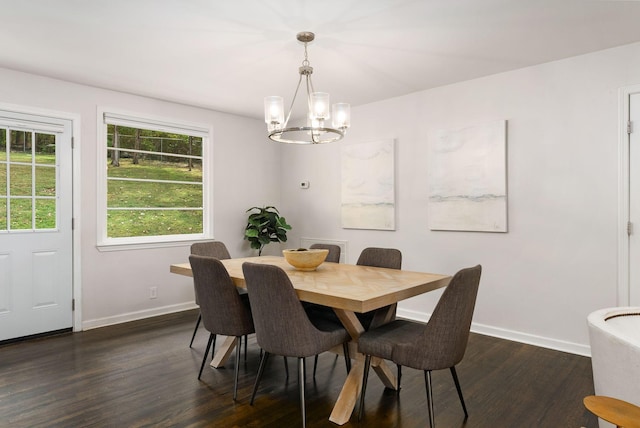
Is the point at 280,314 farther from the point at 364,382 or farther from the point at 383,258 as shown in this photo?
the point at 383,258

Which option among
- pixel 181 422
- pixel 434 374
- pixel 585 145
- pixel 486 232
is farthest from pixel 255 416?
pixel 585 145

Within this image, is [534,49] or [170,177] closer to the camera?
[534,49]

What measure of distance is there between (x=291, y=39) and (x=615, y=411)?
285cm

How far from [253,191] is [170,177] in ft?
3.80

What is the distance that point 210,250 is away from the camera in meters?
3.84

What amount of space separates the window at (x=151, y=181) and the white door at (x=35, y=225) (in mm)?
363

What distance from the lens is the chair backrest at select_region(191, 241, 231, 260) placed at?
12.1ft

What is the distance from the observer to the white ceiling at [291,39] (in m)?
2.56

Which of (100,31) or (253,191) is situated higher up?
(100,31)

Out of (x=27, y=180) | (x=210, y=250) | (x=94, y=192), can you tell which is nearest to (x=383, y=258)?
(x=210, y=250)

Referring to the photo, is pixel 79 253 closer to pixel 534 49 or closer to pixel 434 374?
pixel 434 374

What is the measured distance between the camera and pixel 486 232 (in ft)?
12.8

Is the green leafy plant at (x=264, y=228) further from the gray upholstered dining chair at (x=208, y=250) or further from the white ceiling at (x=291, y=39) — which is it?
the white ceiling at (x=291, y=39)

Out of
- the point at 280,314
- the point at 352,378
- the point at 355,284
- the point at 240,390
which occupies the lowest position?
the point at 240,390
